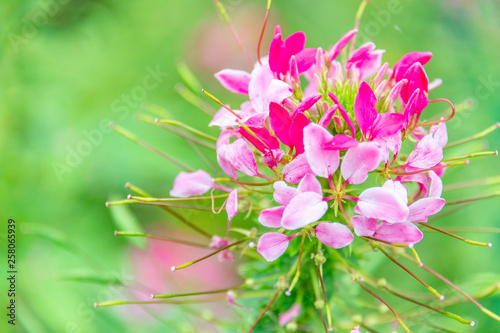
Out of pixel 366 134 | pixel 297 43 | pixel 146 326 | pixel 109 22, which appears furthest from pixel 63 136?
pixel 366 134

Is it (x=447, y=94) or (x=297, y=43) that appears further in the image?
(x=447, y=94)

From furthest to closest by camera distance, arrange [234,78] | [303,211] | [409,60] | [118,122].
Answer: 1. [118,122]
2. [234,78]
3. [409,60]
4. [303,211]

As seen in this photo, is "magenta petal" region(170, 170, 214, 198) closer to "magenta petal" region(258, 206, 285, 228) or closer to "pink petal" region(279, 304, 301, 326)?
"magenta petal" region(258, 206, 285, 228)

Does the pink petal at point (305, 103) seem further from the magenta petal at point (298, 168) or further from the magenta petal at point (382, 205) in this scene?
the magenta petal at point (382, 205)

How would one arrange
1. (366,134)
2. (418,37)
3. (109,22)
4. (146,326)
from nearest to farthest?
(366,134) < (146,326) < (418,37) < (109,22)

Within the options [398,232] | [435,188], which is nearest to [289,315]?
[398,232]

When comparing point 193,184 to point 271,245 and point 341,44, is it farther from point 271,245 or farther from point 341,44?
point 341,44

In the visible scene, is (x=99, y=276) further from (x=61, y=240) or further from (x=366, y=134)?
(x=366, y=134)
